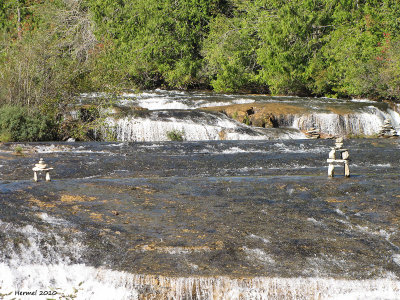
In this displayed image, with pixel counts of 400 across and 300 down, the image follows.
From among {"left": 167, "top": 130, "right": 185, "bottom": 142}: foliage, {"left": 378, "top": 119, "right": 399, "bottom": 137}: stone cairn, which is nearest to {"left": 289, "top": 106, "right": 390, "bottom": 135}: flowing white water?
{"left": 378, "top": 119, "right": 399, "bottom": 137}: stone cairn

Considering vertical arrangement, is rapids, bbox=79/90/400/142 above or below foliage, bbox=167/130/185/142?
above

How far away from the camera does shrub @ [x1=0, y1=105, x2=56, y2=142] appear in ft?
54.5

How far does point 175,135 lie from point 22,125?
4.95 meters

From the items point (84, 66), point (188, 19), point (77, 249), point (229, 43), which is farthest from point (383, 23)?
point (77, 249)

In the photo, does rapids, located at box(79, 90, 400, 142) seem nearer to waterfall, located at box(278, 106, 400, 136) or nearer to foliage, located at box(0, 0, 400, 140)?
waterfall, located at box(278, 106, 400, 136)

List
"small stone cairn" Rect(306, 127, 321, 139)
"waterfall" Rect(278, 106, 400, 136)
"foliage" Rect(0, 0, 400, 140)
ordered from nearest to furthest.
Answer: "small stone cairn" Rect(306, 127, 321, 139)
"waterfall" Rect(278, 106, 400, 136)
"foliage" Rect(0, 0, 400, 140)

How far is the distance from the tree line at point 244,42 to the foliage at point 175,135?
722cm

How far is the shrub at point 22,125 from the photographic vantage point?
1662cm

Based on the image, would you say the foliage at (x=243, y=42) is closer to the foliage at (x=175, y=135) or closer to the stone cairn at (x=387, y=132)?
the foliage at (x=175, y=135)

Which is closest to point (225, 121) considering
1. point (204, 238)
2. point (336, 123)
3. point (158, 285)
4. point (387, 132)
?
point (336, 123)

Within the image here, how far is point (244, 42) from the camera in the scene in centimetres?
3228

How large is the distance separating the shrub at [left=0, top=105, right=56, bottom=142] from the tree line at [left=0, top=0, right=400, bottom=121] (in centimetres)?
752

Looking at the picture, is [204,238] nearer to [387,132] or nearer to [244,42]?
[387,132]

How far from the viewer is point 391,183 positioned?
991cm
